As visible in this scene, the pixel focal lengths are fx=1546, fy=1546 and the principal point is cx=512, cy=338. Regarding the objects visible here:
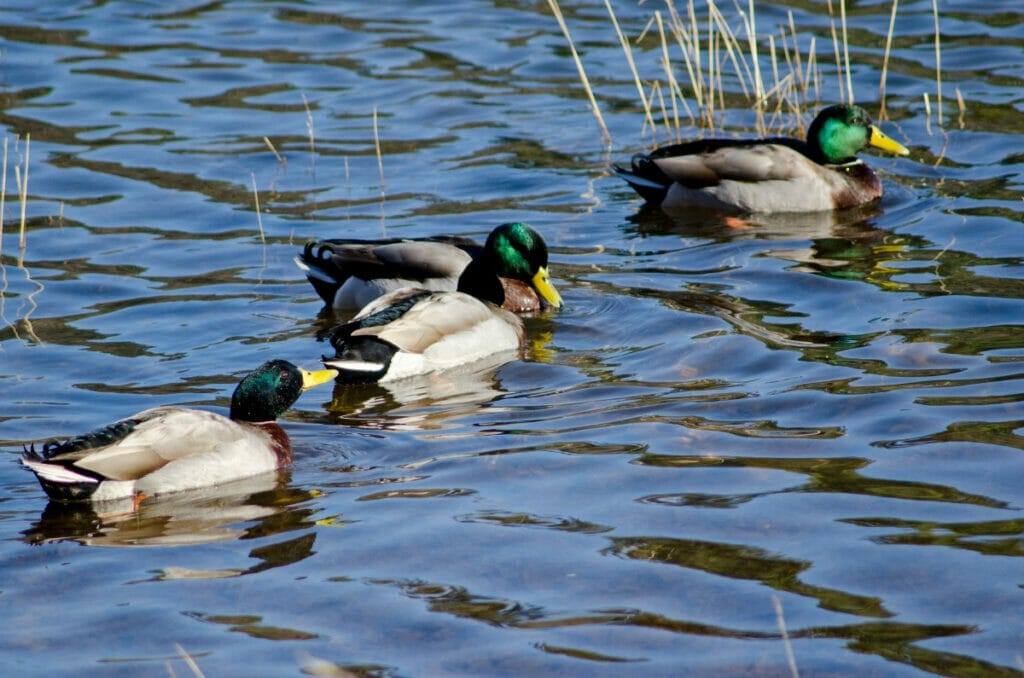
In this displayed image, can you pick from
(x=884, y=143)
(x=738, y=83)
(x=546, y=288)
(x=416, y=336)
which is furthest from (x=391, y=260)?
(x=738, y=83)

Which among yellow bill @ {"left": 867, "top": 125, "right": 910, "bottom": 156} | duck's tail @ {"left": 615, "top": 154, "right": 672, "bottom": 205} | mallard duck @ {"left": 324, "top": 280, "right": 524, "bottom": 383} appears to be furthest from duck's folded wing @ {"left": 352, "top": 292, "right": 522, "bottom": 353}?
yellow bill @ {"left": 867, "top": 125, "right": 910, "bottom": 156}

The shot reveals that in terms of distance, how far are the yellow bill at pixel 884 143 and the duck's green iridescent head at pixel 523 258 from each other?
4.02 m

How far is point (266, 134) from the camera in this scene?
14703 millimetres

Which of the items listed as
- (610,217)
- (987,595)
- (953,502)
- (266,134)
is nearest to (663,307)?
(610,217)

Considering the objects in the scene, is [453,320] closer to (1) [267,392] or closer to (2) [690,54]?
(1) [267,392]

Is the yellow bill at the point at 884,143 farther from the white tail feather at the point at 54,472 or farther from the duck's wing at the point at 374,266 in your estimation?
the white tail feather at the point at 54,472

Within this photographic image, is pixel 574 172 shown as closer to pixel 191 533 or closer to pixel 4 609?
pixel 191 533

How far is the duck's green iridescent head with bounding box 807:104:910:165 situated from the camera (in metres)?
12.6

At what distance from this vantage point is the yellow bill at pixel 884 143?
12.8 metres

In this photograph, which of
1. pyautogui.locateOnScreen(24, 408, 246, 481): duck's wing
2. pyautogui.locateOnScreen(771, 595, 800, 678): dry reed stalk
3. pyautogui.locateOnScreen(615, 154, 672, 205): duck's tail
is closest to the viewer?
pyautogui.locateOnScreen(771, 595, 800, 678): dry reed stalk

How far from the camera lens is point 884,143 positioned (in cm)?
1290

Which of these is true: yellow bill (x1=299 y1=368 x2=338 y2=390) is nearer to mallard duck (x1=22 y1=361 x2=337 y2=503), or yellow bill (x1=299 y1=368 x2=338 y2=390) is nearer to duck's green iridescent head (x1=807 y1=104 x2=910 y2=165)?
mallard duck (x1=22 y1=361 x2=337 y2=503)

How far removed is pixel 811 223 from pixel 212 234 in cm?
467

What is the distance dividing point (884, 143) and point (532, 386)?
561 cm
